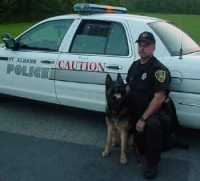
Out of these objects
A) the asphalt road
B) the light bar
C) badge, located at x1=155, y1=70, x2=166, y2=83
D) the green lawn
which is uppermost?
the light bar

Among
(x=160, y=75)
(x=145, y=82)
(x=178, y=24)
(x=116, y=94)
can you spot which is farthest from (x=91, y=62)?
(x=178, y=24)

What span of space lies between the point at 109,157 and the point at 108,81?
90cm

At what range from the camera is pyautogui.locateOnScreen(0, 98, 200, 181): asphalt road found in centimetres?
481

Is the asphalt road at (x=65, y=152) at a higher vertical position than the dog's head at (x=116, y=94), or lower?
lower

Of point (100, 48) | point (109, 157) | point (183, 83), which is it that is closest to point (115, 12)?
point (100, 48)

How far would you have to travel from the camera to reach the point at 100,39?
612cm

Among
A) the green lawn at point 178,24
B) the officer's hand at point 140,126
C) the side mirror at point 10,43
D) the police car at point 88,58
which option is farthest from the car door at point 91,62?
the green lawn at point 178,24

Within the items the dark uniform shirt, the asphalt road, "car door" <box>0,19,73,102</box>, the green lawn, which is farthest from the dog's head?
the green lawn

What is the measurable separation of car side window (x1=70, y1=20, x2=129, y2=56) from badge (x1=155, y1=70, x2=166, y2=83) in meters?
1.04

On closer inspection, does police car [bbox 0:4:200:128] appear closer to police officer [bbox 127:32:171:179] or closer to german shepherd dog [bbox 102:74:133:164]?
police officer [bbox 127:32:171:179]

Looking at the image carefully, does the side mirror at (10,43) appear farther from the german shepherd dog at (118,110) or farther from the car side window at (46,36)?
the german shepherd dog at (118,110)

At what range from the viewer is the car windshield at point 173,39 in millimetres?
5734

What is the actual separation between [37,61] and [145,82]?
203 cm

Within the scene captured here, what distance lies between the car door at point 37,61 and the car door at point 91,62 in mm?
172
